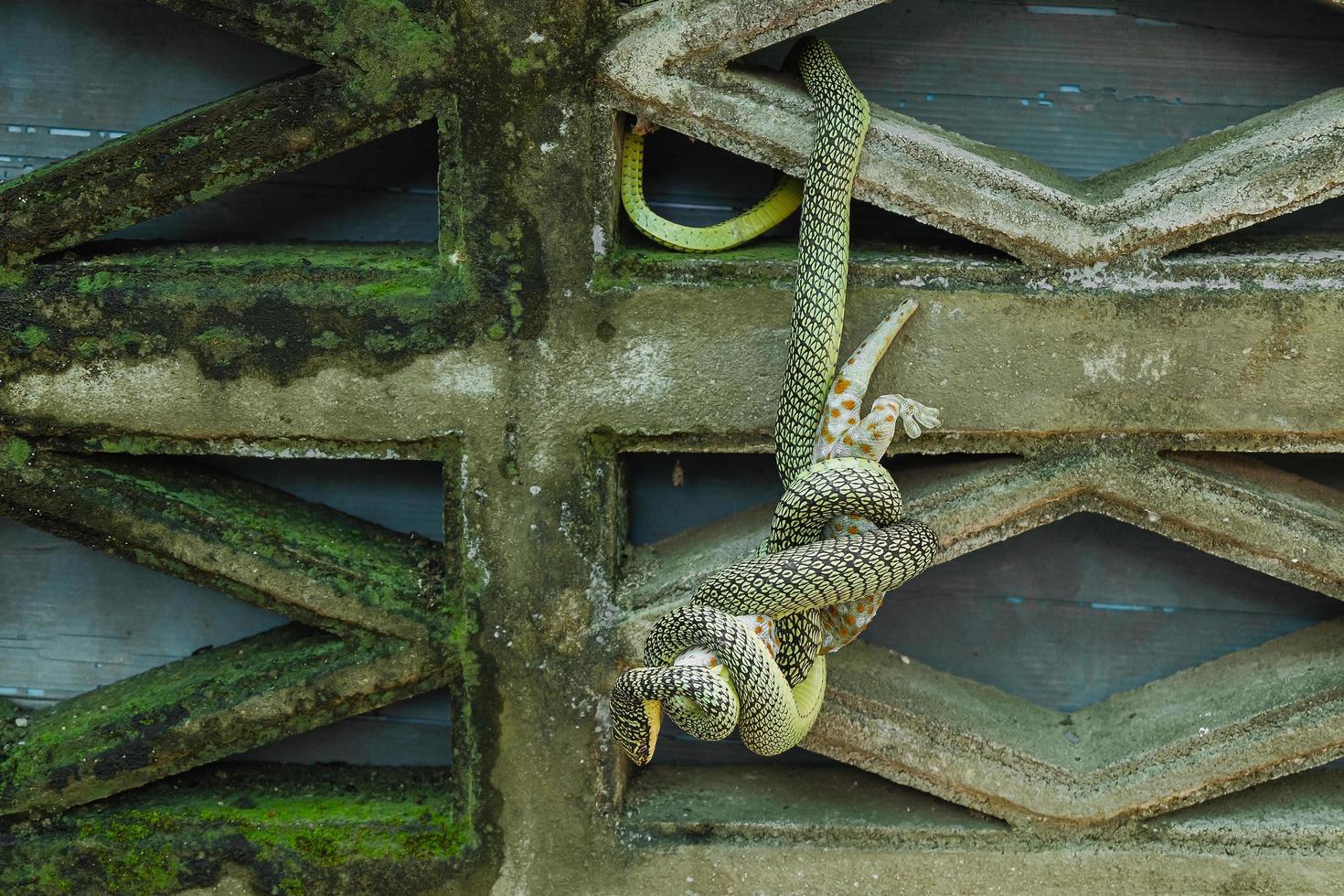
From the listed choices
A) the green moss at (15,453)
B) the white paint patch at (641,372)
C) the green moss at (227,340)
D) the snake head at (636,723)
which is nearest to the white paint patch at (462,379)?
the white paint patch at (641,372)

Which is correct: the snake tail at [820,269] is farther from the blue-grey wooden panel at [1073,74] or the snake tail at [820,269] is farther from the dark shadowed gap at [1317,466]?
the dark shadowed gap at [1317,466]

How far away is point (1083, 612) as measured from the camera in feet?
5.66

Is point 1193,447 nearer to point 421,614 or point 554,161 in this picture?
point 554,161

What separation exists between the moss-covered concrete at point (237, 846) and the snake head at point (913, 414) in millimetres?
834

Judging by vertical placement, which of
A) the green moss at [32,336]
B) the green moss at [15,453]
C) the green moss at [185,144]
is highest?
the green moss at [185,144]

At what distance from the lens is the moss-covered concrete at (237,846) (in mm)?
1549

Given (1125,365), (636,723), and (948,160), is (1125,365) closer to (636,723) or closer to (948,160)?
(948,160)

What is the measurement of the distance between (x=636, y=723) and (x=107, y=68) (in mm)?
1263

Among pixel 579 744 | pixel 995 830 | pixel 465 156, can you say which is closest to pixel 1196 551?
pixel 995 830

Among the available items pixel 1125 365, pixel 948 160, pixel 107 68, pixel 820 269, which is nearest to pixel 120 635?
pixel 107 68

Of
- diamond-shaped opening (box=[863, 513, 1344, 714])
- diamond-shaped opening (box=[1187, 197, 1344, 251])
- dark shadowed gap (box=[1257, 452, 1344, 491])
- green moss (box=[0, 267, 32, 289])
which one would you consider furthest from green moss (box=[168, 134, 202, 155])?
dark shadowed gap (box=[1257, 452, 1344, 491])

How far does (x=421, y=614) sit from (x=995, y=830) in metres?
0.87

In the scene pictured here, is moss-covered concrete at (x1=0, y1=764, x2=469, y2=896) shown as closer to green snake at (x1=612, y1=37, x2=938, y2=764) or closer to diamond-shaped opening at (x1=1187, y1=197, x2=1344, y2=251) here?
green snake at (x1=612, y1=37, x2=938, y2=764)

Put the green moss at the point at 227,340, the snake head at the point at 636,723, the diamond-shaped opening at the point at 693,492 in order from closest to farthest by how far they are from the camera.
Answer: the snake head at the point at 636,723 → the green moss at the point at 227,340 → the diamond-shaped opening at the point at 693,492
